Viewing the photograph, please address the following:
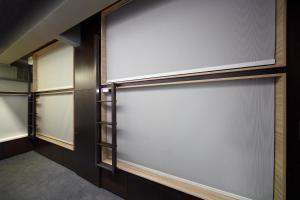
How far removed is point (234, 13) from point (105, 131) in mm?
2177

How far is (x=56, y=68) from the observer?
3014 mm

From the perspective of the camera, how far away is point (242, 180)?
45.3 inches

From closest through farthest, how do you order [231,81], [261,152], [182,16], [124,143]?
[261,152]
[231,81]
[182,16]
[124,143]

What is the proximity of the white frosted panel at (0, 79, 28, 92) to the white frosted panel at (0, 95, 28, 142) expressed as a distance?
0.67ft

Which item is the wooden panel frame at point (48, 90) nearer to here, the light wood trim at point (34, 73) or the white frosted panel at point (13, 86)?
the light wood trim at point (34, 73)

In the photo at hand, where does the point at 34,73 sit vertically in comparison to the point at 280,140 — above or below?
above

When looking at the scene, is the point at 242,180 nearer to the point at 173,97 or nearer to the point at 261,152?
the point at 261,152

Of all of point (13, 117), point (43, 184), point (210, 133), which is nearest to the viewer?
point (210, 133)

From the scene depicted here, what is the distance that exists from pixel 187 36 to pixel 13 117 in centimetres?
481

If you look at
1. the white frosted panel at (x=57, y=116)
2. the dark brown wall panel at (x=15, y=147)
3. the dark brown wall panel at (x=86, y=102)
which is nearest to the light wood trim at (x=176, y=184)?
the dark brown wall panel at (x=86, y=102)
